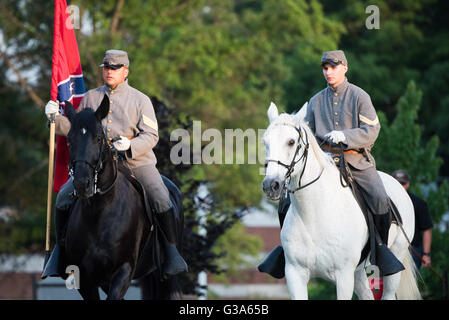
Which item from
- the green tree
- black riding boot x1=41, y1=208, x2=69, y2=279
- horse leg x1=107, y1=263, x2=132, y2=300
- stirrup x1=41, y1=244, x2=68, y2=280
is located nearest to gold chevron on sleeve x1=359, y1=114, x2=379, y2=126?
horse leg x1=107, y1=263, x2=132, y2=300

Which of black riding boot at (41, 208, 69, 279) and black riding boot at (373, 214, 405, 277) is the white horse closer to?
black riding boot at (373, 214, 405, 277)

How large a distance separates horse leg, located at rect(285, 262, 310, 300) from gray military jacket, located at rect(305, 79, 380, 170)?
147 cm

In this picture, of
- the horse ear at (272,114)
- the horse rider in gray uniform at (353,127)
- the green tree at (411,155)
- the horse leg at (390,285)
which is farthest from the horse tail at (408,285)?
the green tree at (411,155)

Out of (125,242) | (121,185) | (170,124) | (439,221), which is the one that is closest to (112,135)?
(121,185)

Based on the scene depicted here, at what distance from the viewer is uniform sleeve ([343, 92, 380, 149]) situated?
895 cm

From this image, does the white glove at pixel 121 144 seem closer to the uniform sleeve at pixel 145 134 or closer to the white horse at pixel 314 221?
the uniform sleeve at pixel 145 134

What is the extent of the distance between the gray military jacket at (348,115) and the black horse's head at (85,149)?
2.55m

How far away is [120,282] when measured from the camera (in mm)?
8578

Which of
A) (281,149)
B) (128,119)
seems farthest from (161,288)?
(281,149)

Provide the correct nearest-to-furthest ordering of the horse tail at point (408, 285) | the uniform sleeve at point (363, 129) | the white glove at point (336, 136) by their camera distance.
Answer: the white glove at point (336, 136) → the uniform sleeve at point (363, 129) → the horse tail at point (408, 285)

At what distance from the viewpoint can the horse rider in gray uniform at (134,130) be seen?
9.27 m

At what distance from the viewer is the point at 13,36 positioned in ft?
87.6
